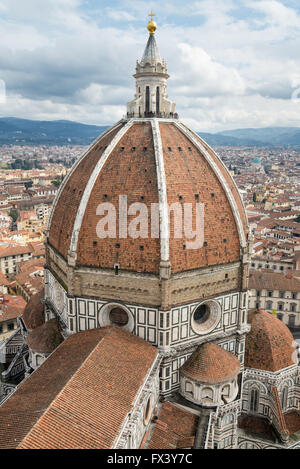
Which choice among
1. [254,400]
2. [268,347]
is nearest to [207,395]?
[254,400]

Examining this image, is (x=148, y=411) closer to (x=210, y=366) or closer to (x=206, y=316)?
(x=210, y=366)

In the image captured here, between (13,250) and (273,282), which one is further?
(13,250)

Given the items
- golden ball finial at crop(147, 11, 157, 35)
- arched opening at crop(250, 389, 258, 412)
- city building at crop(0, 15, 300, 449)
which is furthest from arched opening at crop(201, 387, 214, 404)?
golden ball finial at crop(147, 11, 157, 35)

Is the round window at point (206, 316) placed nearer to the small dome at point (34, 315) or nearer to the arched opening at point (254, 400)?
the arched opening at point (254, 400)

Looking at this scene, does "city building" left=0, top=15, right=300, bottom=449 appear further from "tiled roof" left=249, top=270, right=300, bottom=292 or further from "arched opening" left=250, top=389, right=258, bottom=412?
"tiled roof" left=249, top=270, right=300, bottom=292

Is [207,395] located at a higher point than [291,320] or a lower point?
higher

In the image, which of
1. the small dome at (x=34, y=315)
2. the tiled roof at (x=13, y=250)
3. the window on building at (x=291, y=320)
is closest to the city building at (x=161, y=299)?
the small dome at (x=34, y=315)

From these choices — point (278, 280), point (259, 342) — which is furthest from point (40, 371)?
point (278, 280)
